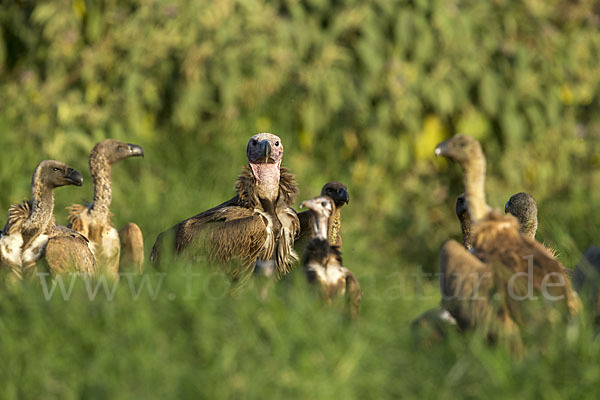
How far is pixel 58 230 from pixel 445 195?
15.7ft

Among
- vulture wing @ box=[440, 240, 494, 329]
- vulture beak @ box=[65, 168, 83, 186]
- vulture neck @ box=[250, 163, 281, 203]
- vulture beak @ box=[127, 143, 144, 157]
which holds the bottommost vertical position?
vulture wing @ box=[440, 240, 494, 329]

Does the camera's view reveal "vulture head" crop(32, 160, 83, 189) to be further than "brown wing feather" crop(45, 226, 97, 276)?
Yes

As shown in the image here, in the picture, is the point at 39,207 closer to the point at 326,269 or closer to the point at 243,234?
the point at 243,234

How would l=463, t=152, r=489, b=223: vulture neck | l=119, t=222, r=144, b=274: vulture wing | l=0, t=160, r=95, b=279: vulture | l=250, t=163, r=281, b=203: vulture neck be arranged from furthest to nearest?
l=119, t=222, r=144, b=274: vulture wing → l=250, t=163, r=281, b=203: vulture neck → l=0, t=160, r=95, b=279: vulture → l=463, t=152, r=489, b=223: vulture neck

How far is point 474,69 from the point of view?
29.2ft

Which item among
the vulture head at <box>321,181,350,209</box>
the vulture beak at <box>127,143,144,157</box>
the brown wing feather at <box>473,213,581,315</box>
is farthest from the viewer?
the vulture beak at <box>127,143,144,157</box>

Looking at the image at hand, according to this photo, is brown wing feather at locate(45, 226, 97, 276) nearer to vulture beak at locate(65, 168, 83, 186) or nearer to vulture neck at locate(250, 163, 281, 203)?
vulture beak at locate(65, 168, 83, 186)

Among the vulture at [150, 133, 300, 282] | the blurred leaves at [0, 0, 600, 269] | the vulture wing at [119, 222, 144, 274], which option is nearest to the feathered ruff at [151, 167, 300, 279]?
the vulture at [150, 133, 300, 282]

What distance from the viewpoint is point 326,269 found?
4.77 m

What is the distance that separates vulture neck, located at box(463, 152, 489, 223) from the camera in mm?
4645

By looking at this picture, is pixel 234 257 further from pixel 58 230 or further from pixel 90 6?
pixel 90 6

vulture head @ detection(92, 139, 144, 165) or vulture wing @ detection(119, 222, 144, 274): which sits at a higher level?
vulture head @ detection(92, 139, 144, 165)

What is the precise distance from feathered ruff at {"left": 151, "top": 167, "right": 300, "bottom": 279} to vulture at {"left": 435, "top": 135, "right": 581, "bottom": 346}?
1.27 m

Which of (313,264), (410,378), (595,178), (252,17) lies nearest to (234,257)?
(313,264)
